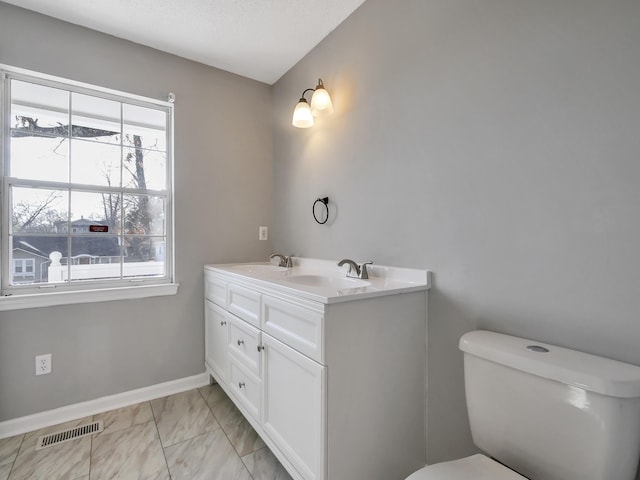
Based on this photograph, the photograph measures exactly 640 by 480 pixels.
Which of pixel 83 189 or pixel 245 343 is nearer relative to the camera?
pixel 245 343

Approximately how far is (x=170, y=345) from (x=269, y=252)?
1.02 m

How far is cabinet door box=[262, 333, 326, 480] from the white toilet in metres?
0.38

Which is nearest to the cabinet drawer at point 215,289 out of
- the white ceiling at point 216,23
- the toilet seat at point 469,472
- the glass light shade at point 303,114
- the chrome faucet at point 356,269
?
the chrome faucet at point 356,269

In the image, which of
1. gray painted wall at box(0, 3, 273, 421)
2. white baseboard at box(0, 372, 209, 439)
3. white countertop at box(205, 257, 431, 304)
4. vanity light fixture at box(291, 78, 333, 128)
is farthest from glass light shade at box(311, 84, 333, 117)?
white baseboard at box(0, 372, 209, 439)

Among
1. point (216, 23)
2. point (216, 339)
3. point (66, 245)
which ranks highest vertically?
point (216, 23)

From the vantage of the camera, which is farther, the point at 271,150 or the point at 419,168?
the point at 271,150

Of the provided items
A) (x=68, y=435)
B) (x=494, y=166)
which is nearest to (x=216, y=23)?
(x=494, y=166)

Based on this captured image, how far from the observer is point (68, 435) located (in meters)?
1.73

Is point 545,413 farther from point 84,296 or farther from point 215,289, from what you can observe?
point 84,296

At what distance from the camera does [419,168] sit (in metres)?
1.46

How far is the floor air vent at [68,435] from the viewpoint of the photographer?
1668 mm

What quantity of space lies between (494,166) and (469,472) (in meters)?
1.03

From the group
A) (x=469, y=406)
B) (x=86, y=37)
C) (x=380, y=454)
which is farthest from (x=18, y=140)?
(x=469, y=406)

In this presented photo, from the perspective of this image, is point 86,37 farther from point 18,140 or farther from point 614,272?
point 614,272
